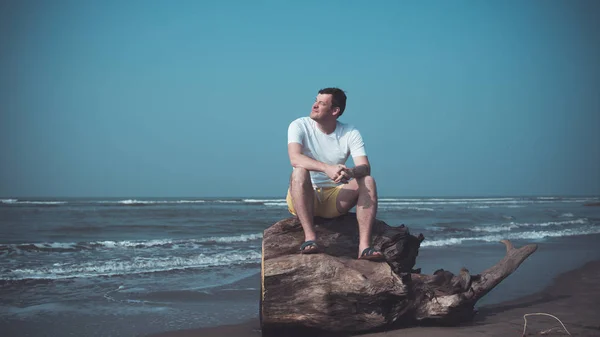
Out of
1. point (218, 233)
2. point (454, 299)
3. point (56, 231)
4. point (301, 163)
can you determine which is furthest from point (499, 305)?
point (56, 231)

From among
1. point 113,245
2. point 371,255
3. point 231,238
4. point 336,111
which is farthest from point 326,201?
point 231,238

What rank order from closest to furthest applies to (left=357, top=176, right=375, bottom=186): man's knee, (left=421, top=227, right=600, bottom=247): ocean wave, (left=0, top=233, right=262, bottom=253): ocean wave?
1. (left=357, top=176, right=375, bottom=186): man's knee
2. (left=0, top=233, right=262, bottom=253): ocean wave
3. (left=421, top=227, right=600, bottom=247): ocean wave

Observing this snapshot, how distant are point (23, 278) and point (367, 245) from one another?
19.4ft

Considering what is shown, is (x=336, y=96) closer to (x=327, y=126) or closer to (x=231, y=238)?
(x=327, y=126)

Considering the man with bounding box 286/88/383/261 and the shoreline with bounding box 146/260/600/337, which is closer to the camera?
the shoreline with bounding box 146/260/600/337

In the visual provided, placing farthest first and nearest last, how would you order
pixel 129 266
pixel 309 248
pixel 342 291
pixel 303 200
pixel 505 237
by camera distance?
pixel 505 237
pixel 129 266
pixel 303 200
pixel 309 248
pixel 342 291

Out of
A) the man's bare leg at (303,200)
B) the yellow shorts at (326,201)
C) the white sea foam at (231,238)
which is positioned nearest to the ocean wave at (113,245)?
the white sea foam at (231,238)

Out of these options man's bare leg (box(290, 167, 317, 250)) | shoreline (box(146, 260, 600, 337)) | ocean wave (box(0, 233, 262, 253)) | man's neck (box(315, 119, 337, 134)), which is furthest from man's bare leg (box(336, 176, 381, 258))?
ocean wave (box(0, 233, 262, 253))

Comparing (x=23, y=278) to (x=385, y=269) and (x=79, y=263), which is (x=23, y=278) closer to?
(x=79, y=263)

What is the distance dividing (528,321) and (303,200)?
2556 mm

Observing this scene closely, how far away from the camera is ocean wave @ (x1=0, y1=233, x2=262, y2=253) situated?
10253 mm

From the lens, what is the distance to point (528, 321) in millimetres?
4508

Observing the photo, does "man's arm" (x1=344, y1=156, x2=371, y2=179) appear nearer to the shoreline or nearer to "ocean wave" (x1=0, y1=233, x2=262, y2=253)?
the shoreline

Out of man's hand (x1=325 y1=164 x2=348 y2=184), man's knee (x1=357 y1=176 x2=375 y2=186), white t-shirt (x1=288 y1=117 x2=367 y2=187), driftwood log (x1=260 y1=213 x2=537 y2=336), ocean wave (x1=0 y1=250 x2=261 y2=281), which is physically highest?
white t-shirt (x1=288 y1=117 x2=367 y2=187)
